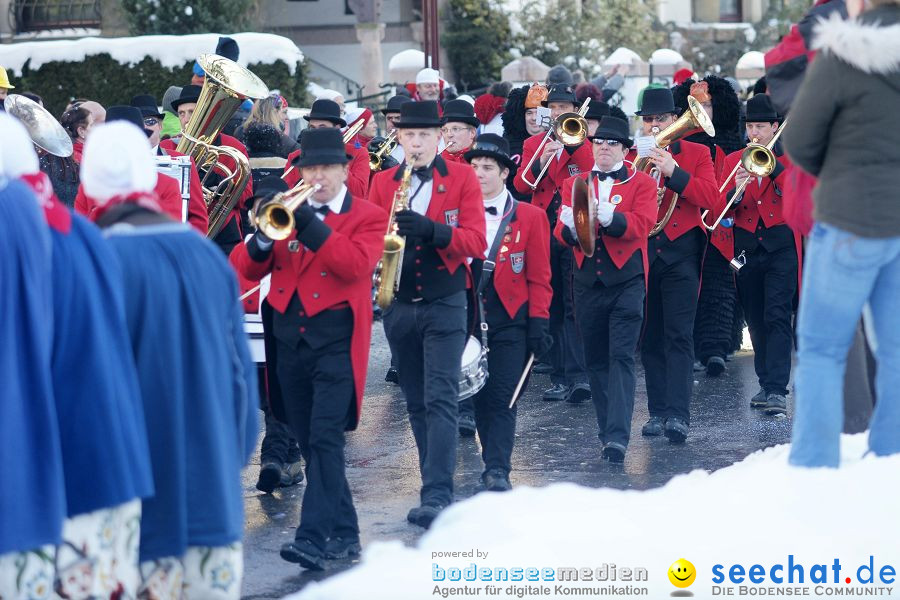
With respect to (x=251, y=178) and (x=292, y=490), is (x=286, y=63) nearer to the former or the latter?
(x=251, y=178)

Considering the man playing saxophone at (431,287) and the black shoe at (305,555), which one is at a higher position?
the man playing saxophone at (431,287)

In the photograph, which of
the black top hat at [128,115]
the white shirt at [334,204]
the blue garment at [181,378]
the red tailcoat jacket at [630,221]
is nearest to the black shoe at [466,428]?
the red tailcoat jacket at [630,221]

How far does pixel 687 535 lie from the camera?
17.8ft

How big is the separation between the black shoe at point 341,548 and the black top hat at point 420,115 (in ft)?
7.07

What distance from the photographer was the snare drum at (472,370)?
788 centimetres

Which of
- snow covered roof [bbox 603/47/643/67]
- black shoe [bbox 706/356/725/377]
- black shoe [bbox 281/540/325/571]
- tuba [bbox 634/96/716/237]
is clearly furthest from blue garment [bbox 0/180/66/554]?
snow covered roof [bbox 603/47/643/67]

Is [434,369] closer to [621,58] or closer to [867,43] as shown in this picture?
[867,43]

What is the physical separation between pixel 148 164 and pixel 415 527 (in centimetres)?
281

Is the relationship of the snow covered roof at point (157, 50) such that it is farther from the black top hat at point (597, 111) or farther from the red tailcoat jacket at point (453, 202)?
the red tailcoat jacket at point (453, 202)

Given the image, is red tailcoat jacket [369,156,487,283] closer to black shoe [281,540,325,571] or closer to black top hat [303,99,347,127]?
black shoe [281,540,325,571]

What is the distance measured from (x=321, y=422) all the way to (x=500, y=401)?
155 centimetres

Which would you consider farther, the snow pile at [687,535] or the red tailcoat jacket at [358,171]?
the red tailcoat jacket at [358,171]

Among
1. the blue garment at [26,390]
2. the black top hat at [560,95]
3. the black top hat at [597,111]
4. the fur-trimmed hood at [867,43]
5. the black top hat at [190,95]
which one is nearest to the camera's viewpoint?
the blue garment at [26,390]

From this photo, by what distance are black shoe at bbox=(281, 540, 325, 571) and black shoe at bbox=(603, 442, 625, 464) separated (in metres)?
2.50
